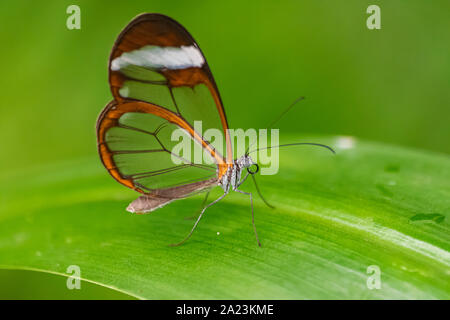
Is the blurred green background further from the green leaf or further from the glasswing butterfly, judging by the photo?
the glasswing butterfly

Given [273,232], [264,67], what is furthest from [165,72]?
[264,67]

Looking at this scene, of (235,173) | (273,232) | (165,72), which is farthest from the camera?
(235,173)

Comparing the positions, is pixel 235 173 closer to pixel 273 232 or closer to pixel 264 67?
pixel 273 232

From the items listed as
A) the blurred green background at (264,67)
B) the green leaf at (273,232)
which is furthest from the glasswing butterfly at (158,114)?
the blurred green background at (264,67)

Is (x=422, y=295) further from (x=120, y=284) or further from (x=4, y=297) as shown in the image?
(x=4, y=297)

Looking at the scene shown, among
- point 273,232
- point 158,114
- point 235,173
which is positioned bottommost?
point 273,232

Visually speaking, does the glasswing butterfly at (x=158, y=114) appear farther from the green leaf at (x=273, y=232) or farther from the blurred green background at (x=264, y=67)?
the blurred green background at (x=264, y=67)

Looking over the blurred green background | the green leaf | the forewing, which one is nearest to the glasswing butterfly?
the forewing
